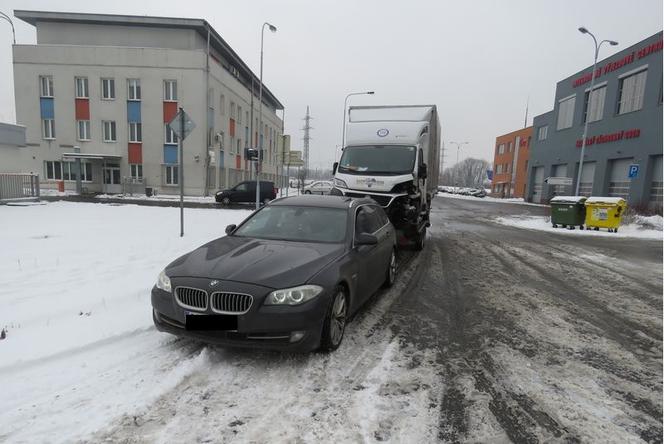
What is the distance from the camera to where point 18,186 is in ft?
59.8

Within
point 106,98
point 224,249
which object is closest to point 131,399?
point 224,249

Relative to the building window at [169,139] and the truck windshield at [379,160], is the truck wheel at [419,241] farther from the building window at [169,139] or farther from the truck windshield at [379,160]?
the building window at [169,139]

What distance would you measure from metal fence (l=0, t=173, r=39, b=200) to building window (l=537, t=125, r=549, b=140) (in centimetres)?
4580

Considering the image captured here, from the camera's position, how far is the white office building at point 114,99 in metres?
30.9

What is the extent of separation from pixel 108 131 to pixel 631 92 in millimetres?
40088

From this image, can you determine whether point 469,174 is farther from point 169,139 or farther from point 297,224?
point 297,224

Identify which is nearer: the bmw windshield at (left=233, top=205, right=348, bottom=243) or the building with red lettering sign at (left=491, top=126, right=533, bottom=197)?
the bmw windshield at (left=233, top=205, right=348, bottom=243)

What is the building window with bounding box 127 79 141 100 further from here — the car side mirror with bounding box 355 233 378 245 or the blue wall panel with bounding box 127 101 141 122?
the car side mirror with bounding box 355 233 378 245

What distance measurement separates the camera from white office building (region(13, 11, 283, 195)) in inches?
1218

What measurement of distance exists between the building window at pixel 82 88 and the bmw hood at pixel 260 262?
33840 millimetres

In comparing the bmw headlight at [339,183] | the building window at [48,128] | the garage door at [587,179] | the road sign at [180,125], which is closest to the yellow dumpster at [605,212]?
the bmw headlight at [339,183]

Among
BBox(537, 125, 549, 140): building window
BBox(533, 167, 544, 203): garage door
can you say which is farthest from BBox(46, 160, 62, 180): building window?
BBox(537, 125, 549, 140): building window

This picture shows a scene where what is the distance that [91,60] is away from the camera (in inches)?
1217

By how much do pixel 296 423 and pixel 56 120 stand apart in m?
37.2
